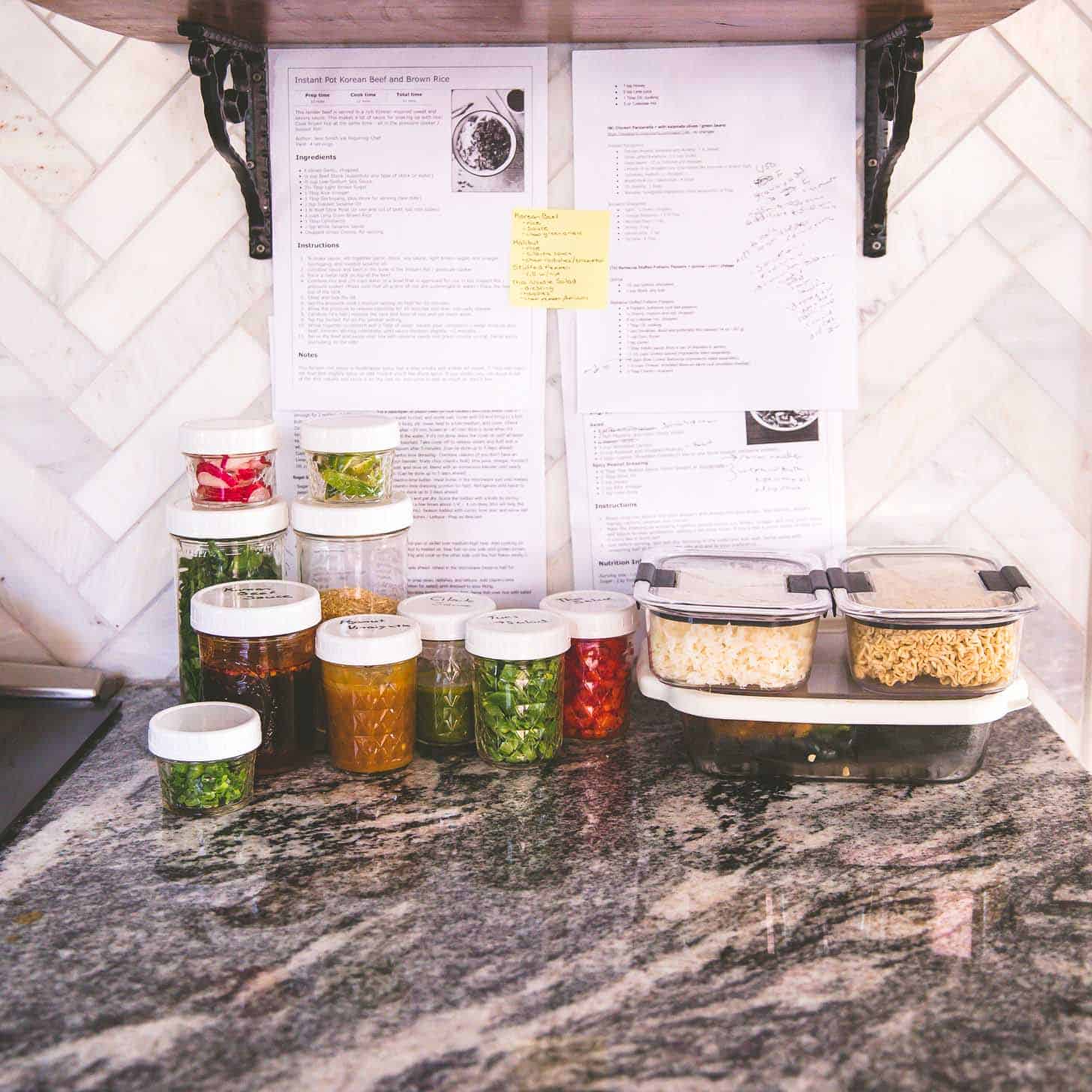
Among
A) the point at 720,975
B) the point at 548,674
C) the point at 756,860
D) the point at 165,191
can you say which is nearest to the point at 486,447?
the point at 548,674

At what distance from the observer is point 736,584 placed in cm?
115

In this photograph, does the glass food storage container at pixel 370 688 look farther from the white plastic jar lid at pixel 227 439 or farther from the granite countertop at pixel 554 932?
the white plastic jar lid at pixel 227 439

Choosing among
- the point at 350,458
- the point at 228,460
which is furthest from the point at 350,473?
the point at 228,460

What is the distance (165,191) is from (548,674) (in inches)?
25.7

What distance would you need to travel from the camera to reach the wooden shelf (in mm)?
1067

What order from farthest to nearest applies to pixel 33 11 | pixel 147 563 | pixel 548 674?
pixel 147 563, pixel 33 11, pixel 548 674

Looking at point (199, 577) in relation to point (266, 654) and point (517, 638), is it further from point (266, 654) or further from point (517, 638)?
point (517, 638)

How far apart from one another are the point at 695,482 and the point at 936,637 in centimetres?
34

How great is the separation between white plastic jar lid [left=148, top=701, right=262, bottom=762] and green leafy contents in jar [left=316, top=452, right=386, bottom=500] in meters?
0.23

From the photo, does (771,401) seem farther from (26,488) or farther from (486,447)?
(26,488)

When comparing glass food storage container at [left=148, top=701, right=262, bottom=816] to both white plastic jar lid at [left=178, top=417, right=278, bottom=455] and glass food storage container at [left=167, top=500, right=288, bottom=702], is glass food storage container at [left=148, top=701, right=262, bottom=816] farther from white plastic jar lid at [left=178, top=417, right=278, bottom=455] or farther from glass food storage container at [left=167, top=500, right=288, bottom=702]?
white plastic jar lid at [left=178, top=417, right=278, bottom=455]

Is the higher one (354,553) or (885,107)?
(885,107)

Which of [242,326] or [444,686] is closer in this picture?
[444,686]

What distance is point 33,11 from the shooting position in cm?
124
